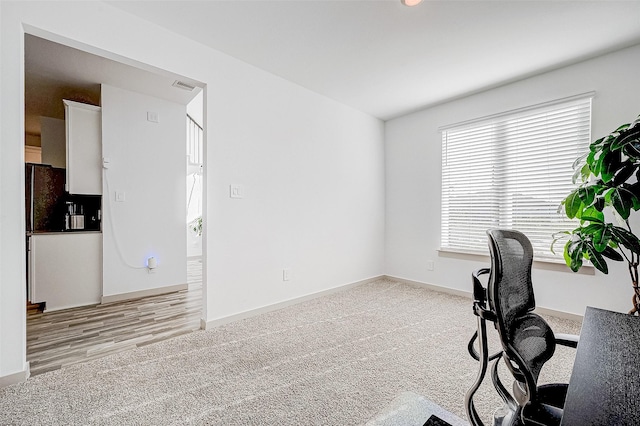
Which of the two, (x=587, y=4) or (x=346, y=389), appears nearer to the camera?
(x=346, y=389)

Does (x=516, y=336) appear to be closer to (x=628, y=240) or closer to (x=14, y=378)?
→ (x=628, y=240)

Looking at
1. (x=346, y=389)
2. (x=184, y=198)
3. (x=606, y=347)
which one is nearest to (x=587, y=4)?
(x=606, y=347)

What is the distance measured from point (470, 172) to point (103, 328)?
434cm

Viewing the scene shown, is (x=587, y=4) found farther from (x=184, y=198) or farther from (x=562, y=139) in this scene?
(x=184, y=198)

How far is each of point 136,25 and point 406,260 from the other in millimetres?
4019

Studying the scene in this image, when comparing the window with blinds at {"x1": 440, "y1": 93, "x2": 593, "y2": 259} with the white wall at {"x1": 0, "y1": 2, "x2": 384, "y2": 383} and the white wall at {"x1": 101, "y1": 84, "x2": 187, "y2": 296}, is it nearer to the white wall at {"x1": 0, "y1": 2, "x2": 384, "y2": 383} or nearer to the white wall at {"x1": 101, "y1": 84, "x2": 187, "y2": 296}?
the white wall at {"x1": 0, "y1": 2, "x2": 384, "y2": 383}

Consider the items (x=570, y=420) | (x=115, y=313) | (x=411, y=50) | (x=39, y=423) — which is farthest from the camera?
(x=115, y=313)

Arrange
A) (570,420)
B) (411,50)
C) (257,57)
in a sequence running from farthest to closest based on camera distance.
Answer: (257,57), (411,50), (570,420)

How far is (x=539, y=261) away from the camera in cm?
297

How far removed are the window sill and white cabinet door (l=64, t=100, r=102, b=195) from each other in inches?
176

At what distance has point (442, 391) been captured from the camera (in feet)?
5.52

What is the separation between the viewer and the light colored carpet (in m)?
1.50

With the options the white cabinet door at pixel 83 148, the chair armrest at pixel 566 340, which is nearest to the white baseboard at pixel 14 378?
the white cabinet door at pixel 83 148

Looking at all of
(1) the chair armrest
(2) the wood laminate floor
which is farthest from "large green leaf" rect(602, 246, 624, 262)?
(2) the wood laminate floor
